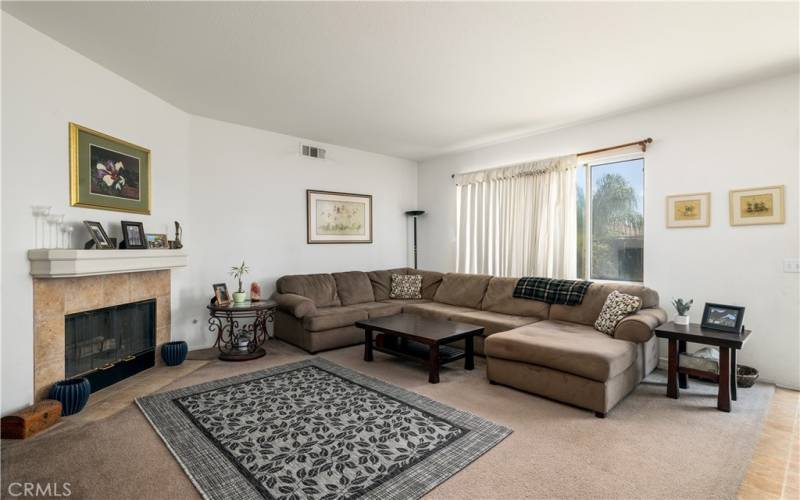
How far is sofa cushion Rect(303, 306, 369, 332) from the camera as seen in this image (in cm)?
428

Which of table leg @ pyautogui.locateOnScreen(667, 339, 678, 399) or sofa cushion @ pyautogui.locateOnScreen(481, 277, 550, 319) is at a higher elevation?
sofa cushion @ pyautogui.locateOnScreen(481, 277, 550, 319)

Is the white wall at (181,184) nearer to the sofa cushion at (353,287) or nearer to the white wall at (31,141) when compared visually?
the white wall at (31,141)

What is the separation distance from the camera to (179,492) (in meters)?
1.88

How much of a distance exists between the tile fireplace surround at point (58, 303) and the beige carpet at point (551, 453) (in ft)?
1.64

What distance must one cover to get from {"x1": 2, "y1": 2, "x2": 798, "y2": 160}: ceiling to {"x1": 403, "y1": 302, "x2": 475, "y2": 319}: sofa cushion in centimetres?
234

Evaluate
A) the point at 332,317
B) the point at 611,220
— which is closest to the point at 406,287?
the point at 332,317

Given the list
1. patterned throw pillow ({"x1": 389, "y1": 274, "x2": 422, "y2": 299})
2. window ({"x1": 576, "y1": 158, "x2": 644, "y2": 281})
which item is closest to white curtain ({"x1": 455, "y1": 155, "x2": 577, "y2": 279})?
window ({"x1": 576, "y1": 158, "x2": 644, "y2": 281})

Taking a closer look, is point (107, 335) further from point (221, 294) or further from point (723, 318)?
point (723, 318)

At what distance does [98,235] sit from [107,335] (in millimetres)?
893

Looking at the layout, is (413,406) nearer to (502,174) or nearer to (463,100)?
(463,100)

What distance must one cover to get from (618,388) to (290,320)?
3471 millimetres

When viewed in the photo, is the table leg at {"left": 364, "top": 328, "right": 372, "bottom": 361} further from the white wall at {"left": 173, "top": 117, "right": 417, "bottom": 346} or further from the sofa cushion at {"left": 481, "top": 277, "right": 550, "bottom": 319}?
the white wall at {"left": 173, "top": 117, "right": 417, "bottom": 346}

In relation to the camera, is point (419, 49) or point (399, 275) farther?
point (399, 275)

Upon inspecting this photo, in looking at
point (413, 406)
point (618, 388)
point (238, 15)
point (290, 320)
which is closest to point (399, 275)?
point (290, 320)
